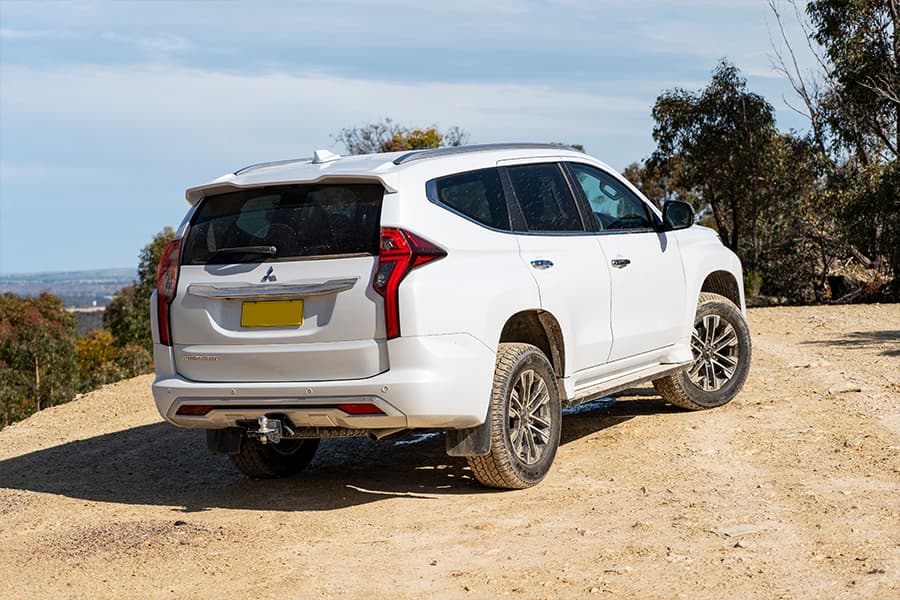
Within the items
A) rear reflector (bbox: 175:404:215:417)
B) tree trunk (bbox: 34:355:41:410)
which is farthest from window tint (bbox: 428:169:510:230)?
tree trunk (bbox: 34:355:41:410)

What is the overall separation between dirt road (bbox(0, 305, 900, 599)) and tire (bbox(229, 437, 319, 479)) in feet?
0.46

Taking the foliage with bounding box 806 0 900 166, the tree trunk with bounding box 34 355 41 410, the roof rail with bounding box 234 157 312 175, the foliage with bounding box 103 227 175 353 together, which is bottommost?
the tree trunk with bounding box 34 355 41 410

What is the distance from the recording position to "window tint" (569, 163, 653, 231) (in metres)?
7.66

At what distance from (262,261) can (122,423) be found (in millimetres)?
4772

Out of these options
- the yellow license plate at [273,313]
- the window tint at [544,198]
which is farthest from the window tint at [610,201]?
the yellow license plate at [273,313]

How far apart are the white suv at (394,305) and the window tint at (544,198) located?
0.01 metres

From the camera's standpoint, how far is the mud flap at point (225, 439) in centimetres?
703

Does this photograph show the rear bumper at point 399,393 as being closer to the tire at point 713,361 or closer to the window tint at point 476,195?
the window tint at point 476,195

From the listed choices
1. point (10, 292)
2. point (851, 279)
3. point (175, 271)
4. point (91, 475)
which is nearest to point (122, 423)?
point (91, 475)

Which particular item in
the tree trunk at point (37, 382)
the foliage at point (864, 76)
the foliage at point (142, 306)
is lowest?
the tree trunk at point (37, 382)

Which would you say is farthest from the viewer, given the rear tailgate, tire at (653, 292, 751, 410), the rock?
tire at (653, 292, 751, 410)

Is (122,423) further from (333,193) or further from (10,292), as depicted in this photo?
(10,292)

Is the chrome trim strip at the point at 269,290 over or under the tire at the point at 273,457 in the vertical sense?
over

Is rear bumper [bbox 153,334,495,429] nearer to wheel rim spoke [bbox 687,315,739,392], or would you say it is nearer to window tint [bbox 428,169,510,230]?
window tint [bbox 428,169,510,230]
